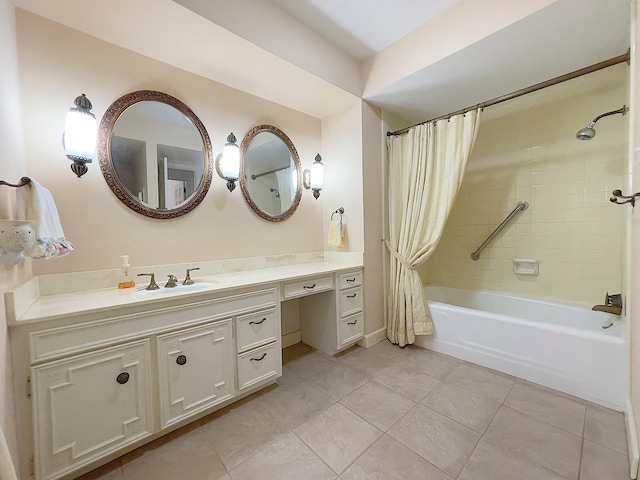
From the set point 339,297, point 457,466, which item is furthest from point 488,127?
point 457,466

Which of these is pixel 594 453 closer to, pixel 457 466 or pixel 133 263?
pixel 457 466

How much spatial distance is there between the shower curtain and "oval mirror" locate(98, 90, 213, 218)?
1.67m

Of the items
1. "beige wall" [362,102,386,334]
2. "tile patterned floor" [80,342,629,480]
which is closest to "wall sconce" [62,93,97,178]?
"tile patterned floor" [80,342,629,480]

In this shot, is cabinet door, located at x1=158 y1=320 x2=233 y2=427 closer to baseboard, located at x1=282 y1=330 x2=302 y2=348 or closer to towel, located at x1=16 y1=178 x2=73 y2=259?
towel, located at x1=16 y1=178 x2=73 y2=259

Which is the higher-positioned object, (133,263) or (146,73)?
(146,73)

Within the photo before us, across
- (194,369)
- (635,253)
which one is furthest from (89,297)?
(635,253)

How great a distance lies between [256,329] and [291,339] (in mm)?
889

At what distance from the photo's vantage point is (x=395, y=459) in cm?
118

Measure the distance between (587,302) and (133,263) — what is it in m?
3.53

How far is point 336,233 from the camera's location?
237 centimetres

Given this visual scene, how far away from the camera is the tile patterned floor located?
1.12 metres

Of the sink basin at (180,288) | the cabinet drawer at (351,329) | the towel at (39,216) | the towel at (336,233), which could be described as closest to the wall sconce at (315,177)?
the towel at (336,233)

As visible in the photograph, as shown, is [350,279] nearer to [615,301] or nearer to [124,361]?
[124,361]

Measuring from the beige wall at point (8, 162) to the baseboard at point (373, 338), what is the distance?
6.82ft
